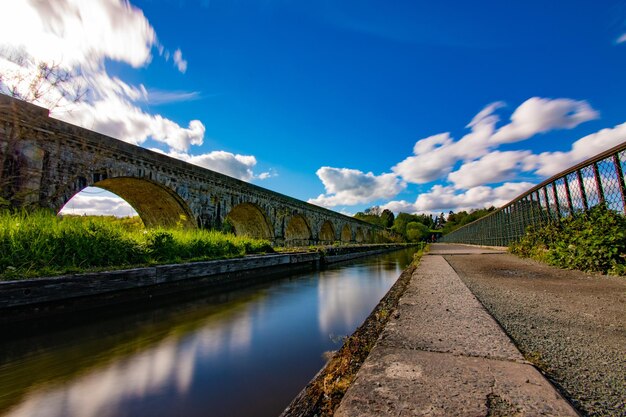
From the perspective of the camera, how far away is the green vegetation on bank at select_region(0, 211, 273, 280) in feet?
12.4

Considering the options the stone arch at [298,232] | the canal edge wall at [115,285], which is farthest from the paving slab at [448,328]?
the stone arch at [298,232]

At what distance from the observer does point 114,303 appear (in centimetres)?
412

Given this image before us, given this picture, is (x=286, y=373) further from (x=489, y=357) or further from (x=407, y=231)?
(x=407, y=231)

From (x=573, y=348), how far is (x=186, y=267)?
18.4 feet

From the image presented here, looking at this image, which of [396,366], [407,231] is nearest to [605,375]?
[396,366]

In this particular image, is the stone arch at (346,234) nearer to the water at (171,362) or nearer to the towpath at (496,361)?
the water at (171,362)

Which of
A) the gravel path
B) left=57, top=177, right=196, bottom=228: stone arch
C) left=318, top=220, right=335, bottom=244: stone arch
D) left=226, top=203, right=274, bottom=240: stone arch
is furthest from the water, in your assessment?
left=318, top=220, right=335, bottom=244: stone arch

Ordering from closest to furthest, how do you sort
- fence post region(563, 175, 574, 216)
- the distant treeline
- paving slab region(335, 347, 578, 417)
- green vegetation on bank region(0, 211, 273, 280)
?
paving slab region(335, 347, 578, 417) < green vegetation on bank region(0, 211, 273, 280) < fence post region(563, 175, 574, 216) < the distant treeline

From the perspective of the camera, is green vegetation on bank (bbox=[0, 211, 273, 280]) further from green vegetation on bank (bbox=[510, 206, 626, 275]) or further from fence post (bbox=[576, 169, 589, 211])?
fence post (bbox=[576, 169, 589, 211])

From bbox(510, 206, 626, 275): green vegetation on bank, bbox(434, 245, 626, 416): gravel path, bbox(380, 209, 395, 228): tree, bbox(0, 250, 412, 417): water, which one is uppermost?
bbox(380, 209, 395, 228): tree

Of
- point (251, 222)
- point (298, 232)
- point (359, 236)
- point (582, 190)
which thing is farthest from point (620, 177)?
point (359, 236)

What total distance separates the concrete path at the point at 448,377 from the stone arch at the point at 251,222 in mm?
15882

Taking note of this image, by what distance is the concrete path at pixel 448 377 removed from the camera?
3.20 feet

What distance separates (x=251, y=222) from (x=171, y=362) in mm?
16569
